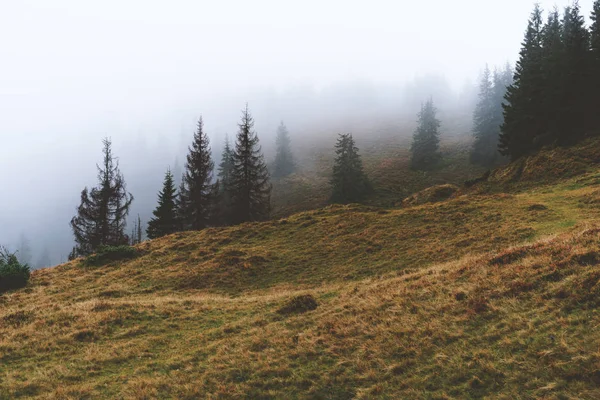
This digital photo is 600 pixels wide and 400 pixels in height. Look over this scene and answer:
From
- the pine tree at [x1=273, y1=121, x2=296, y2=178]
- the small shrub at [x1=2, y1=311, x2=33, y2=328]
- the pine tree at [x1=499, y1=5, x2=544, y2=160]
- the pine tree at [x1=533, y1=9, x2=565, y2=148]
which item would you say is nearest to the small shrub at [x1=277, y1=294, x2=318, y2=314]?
the small shrub at [x1=2, y1=311, x2=33, y2=328]

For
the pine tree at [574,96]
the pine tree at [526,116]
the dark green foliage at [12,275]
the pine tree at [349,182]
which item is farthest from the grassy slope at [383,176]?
the dark green foliage at [12,275]

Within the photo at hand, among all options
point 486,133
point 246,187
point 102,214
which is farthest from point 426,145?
point 102,214

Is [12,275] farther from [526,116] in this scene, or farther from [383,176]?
[383,176]

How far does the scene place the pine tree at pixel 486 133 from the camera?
70188 millimetres

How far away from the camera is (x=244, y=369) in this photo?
8.17 metres

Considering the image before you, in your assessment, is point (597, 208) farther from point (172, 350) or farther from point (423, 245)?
point (172, 350)

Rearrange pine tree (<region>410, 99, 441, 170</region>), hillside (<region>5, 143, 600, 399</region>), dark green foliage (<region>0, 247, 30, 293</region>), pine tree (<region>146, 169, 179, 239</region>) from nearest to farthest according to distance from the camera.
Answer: hillside (<region>5, 143, 600, 399</region>) → dark green foliage (<region>0, 247, 30, 293</region>) → pine tree (<region>146, 169, 179, 239</region>) → pine tree (<region>410, 99, 441, 170</region>)

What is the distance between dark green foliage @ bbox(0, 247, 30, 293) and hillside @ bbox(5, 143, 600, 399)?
1.64 m

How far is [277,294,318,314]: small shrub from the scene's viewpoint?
1178 centimetres

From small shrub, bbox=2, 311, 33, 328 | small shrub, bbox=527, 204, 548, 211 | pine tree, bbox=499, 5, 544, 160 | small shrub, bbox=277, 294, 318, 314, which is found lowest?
small shrub, bbox=2, 311, 33, 328

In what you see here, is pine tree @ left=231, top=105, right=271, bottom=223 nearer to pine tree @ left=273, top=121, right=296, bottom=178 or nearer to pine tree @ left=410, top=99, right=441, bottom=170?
pine tree @ left=410, top=99, right=441, bottom=170

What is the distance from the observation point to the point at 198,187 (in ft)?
135

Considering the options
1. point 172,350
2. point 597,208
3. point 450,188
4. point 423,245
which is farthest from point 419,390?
point 450,188

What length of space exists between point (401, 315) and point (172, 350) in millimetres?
6865
